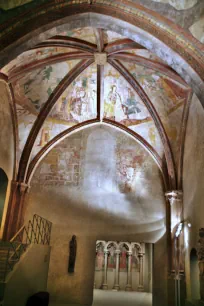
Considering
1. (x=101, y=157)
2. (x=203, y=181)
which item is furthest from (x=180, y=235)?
(x=101, y=157)

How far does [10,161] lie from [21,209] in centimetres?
201

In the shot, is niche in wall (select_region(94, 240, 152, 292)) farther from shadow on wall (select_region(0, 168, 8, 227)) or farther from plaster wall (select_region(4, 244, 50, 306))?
plaster wall (select_region(4, 244, 50, 306))

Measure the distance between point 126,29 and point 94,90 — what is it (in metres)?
4.89

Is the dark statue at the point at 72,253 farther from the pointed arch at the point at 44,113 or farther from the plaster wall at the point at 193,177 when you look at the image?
the plaster wall at the point at 193,177

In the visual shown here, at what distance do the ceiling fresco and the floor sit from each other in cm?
528

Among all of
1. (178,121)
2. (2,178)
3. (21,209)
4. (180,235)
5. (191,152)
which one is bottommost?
(180,235)

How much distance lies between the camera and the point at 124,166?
13.0 m

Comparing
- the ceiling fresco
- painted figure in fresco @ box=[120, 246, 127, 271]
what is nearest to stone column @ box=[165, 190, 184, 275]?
the ceiling fresco

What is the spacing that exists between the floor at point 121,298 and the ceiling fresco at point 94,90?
17.3 ft

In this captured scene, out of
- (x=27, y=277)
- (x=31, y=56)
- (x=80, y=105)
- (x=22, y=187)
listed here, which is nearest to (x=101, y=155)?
(x=80, y=105)

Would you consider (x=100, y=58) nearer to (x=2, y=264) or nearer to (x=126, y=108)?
(x=126, y=108)

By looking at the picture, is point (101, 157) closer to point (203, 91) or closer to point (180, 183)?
point (180, 183)

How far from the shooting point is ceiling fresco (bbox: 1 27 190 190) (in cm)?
943

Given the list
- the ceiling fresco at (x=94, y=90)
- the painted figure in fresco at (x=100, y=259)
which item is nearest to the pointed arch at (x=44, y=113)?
the ceiling fresco at (x=94, y=90)
